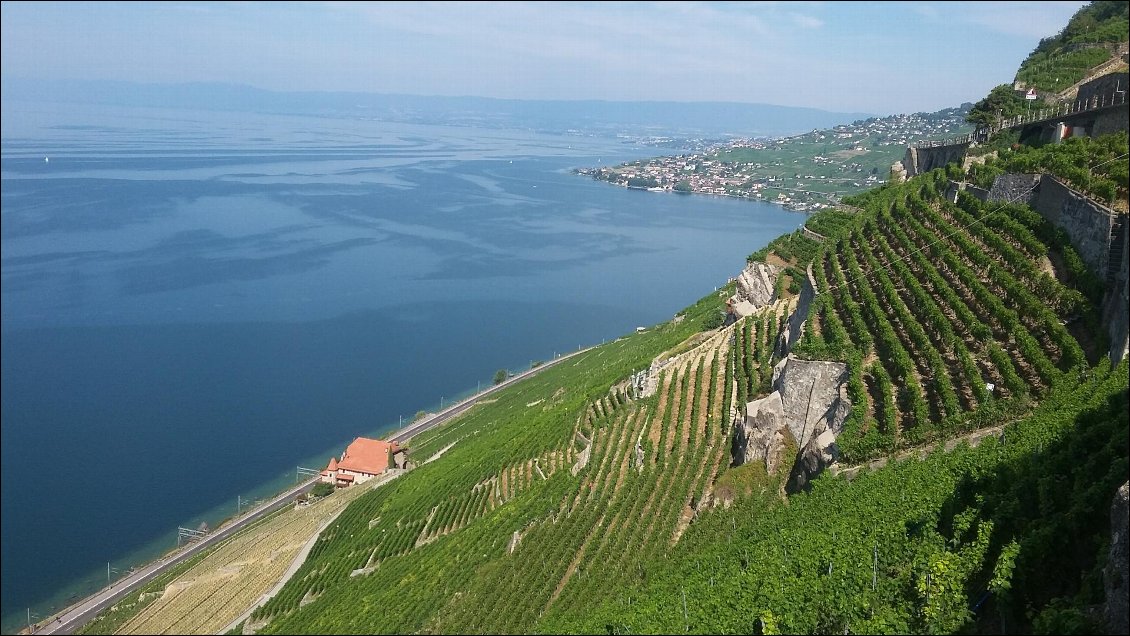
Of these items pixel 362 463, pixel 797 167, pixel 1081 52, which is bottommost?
pixel 362 463

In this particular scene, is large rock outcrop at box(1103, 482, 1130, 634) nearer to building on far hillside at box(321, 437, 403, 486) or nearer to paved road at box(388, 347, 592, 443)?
building on far hillside at box(321, 437, 403, 486)

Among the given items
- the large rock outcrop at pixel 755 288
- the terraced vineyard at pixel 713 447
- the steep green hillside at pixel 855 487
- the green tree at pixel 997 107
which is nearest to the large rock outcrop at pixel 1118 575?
the steep green hillside at pixel 855 487

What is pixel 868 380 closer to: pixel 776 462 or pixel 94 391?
pixel 776 462

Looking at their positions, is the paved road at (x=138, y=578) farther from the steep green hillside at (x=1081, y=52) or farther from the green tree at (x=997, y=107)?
the steep green hillside at (x=1081, y=52)

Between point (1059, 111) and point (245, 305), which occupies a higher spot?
point (1059, 111)

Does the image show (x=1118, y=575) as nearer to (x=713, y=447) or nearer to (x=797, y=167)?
(x=713, y=447)

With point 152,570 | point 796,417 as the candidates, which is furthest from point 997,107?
point 152,570
